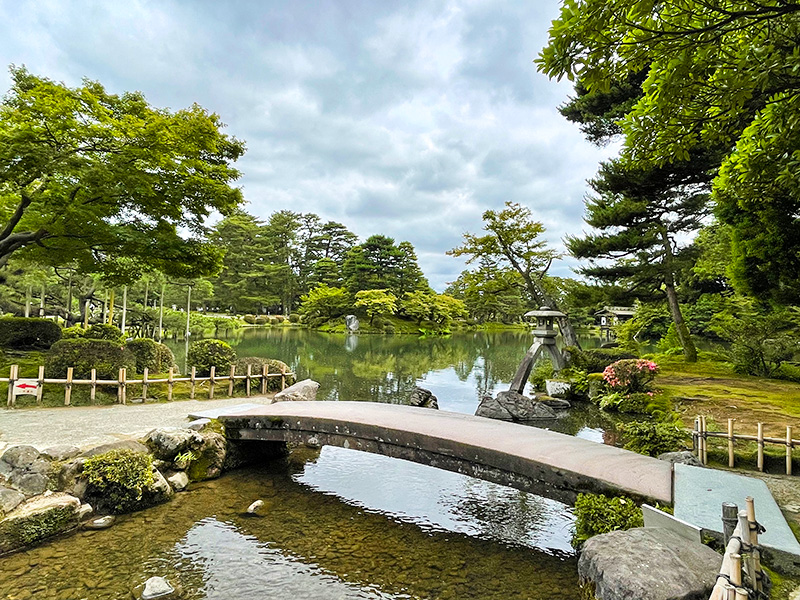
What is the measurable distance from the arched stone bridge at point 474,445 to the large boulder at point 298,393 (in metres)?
1.60

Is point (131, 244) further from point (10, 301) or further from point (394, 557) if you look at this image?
point (10, 301)

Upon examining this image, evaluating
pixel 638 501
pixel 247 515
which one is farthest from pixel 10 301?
pixel 638 501

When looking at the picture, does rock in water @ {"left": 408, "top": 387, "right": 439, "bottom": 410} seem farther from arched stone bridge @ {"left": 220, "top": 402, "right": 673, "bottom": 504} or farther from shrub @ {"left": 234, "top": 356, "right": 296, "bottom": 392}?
shrub @ {"left": 234, "top": 356, "right": 296, "bottom": 392}

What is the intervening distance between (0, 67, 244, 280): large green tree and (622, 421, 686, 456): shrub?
358 inches

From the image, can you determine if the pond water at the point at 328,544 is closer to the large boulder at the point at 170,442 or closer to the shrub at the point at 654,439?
the large boulder at the point at 170,442

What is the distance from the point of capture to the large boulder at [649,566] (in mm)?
2750

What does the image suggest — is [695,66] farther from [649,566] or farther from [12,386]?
[12,386]

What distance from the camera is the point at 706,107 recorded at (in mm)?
3562

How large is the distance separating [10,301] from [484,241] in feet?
65.3

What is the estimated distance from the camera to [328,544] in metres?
4.45

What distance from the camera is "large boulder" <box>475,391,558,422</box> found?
10.2 m

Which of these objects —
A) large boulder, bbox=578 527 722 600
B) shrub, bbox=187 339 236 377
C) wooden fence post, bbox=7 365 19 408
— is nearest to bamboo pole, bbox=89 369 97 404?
wooden fence post, bbox=7 365 19 408

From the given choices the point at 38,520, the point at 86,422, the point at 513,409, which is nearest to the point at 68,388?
the point at 86,422

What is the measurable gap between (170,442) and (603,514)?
207 inches
